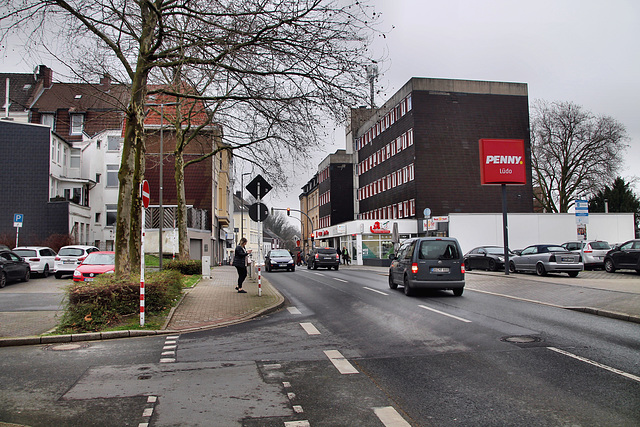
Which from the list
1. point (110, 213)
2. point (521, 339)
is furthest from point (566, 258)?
point (110, 213)

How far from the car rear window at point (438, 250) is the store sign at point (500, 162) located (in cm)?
1360

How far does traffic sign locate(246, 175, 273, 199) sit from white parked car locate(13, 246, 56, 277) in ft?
50.7

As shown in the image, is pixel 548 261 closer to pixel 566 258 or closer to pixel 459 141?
pixel 566 258

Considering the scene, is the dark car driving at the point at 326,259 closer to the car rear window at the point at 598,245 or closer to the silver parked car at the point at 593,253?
the silver parked car at the point at 593,253

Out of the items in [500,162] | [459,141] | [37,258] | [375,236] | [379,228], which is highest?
[459,141]

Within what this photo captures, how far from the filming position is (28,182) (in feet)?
137

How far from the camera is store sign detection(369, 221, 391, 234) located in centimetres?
5125

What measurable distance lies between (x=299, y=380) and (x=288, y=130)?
9.27m

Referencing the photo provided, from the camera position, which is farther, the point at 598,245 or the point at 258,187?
the point at 598,245

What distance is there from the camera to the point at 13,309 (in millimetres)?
13820

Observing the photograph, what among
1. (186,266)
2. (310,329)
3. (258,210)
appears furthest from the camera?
(186,266)

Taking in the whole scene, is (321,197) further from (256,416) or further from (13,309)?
(256,416)

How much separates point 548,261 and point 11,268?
2310cm

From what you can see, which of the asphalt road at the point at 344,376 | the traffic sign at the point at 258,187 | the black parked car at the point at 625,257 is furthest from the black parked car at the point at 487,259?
the asphalt road at the point at 344,376
